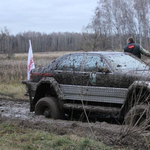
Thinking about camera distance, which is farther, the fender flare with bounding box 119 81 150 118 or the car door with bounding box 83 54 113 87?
the car door with bounding box 83 54 113 87

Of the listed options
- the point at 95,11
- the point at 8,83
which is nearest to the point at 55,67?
the point at 8,83

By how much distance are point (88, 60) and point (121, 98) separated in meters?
1.34

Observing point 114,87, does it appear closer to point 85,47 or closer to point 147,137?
point 147,137

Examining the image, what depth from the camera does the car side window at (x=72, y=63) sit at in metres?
7.75

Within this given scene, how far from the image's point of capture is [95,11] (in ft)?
113

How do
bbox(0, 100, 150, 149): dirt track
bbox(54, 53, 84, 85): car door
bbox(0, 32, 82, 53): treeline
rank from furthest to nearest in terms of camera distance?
bbox(0, 32, 82, 53): treeline
bbox(54, 53, 84, 85): car door
bbox(0, 100, 150, 149): dirt track

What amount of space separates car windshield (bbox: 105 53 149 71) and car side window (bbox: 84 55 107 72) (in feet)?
0.59

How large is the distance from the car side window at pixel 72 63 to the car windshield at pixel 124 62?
2.31 feet

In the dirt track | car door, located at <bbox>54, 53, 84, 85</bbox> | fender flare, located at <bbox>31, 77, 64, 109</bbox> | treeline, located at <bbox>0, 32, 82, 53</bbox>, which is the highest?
treeline, located at <bbox>0, 32, 82, 53</bbox>

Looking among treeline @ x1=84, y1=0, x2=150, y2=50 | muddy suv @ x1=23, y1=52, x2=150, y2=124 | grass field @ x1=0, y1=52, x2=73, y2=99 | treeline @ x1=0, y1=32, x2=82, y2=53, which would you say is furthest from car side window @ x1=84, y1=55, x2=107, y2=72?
treeline @ x1=0, y1=32, x2=82, y2=53

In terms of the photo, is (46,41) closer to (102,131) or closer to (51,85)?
(51,85)

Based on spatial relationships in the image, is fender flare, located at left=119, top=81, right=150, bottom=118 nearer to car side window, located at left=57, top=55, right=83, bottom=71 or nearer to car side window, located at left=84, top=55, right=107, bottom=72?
car side window, located at left=84, top=55, right=107, bottom=72

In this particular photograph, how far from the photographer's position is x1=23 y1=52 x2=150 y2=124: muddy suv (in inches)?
263

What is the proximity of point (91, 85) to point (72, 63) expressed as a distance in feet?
2.86
